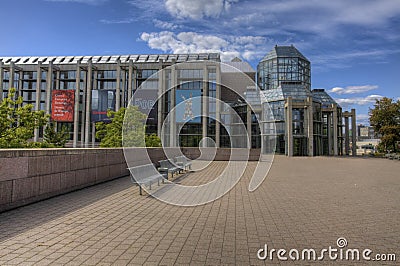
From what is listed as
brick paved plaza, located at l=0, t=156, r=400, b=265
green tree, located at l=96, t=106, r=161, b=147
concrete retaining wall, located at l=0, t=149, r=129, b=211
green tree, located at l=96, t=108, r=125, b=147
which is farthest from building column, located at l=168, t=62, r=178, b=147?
brick paved plaza, located at l=0, t=156, r=400, b=265

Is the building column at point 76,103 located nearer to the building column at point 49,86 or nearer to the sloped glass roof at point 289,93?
the building column at point 49,86

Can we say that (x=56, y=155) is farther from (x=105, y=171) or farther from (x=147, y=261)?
(x=147, y=261)

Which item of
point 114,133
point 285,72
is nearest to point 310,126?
point 285,72

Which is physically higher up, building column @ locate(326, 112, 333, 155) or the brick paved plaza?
building column @ locate(326, 112, 333, 155)

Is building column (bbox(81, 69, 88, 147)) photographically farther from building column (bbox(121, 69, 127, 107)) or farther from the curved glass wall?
the curved glass wall

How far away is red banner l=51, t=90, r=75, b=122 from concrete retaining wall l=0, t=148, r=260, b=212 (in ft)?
148

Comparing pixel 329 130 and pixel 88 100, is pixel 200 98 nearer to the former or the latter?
pixel 329 130

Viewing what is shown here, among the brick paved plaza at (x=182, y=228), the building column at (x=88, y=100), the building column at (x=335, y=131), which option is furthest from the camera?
the building column at (x=88, y=100)

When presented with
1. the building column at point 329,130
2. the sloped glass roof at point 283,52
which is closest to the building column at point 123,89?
the sloped glass roof at point 283,52

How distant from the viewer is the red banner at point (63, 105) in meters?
53.1

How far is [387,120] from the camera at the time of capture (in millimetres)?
43938
